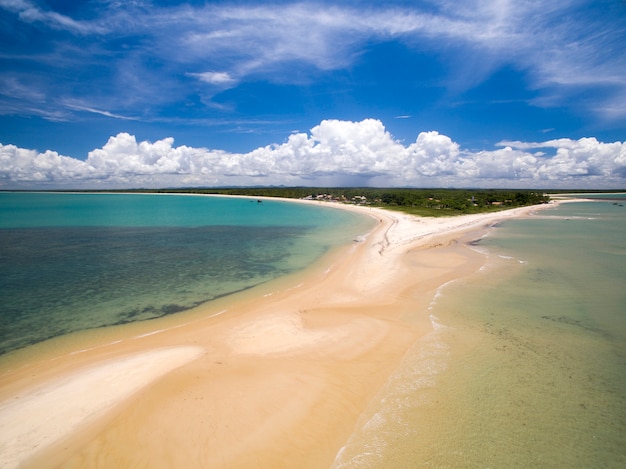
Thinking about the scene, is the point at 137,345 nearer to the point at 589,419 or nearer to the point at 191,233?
the point at 589,419

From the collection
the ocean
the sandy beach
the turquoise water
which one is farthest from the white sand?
the ocean

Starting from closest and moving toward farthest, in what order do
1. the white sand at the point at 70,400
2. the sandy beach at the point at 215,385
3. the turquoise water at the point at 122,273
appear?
the sandy beach at the point at 215,385, the white sand at the point at 70,400, the turquoise water at the point at 122,273

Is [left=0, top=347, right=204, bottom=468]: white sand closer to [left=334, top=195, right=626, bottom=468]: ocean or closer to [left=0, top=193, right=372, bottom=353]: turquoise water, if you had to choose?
[left=0, top=193, right=372, bottom=353]: turquoise water

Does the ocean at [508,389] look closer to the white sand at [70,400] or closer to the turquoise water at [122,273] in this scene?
the white sand at [70,400]

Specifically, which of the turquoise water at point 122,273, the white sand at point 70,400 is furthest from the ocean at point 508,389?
the turquoise water at point 122,273

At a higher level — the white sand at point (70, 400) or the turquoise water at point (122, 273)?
the turquoise water at point (122, 273)
